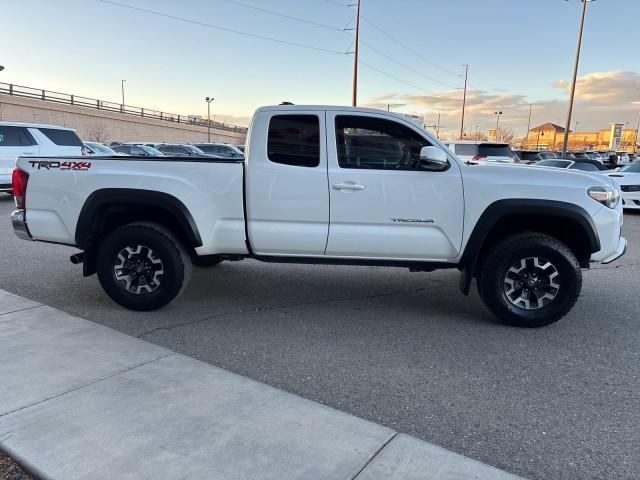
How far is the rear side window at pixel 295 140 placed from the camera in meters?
4.60

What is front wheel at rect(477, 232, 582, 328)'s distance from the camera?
4434 millimetres

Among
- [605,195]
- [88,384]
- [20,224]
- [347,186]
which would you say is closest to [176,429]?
[88,384]

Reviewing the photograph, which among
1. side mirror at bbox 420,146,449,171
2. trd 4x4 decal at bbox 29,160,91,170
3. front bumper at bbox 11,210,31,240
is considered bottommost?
front bumper at bbox 11,210,31,240

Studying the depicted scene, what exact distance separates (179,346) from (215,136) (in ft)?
256

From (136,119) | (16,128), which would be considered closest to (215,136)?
(136,119)

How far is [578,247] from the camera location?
4.73 metres

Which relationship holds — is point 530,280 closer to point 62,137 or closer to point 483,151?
point 483,151

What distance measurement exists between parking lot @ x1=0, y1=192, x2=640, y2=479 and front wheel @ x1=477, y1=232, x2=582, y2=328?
20 cm

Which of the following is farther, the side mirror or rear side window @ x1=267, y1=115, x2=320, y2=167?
rear side window @ x1=267, y1=115, x2=320, y2=167

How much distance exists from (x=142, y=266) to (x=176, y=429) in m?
2.39

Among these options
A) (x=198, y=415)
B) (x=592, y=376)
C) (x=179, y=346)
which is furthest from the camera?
(x=179, y=346)

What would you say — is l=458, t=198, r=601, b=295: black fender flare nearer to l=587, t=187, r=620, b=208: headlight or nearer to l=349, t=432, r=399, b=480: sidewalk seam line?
l=587, t=187, r=620, b=208: headlight

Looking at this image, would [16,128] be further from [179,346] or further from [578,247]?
[578,247]

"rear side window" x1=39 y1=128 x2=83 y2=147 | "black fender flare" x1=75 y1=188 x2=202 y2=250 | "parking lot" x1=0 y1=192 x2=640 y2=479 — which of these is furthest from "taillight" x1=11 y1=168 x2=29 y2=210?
"rear side window" x1=39 y1=128 x2=83 y2=147
